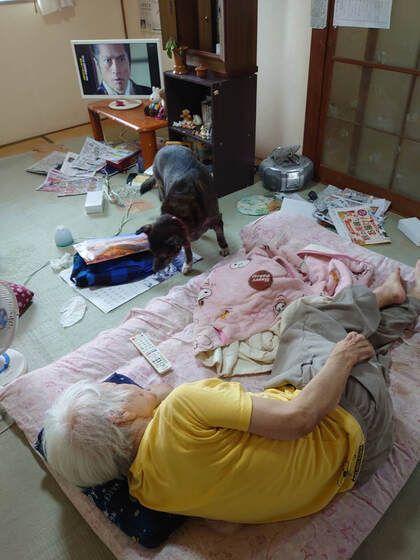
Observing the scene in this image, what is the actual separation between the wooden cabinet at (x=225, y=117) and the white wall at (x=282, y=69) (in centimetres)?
36

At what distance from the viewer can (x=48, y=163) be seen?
11.1 feet

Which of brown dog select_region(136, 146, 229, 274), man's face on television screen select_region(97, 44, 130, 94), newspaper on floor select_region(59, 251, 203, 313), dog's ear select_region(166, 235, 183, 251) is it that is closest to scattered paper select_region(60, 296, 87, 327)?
newspaper on floor select_region(59, 251, 203, 313)

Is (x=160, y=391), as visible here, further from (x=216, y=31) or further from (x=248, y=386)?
(x=216, y=31)

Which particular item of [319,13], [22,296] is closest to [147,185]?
[22,296]

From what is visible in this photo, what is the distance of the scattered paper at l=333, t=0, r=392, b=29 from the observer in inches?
86.3

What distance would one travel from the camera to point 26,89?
12.1ft

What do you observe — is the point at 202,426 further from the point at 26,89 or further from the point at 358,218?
the point at 26,89

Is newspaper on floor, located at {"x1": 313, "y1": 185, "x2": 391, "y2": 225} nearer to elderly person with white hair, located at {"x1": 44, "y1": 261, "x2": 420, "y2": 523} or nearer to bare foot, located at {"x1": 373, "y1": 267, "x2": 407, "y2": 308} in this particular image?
bare foot, located at {"x1": 373, "y1": 267, "x2": 407, "y2": 308}

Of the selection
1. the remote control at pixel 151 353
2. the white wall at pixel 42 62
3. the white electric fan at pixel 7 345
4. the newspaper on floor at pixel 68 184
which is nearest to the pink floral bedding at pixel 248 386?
the remote control at pixel 151 353

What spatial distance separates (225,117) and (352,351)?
1.88 meters

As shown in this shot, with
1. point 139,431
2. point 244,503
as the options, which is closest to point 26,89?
point 139,431

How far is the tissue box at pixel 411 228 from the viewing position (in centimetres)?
232

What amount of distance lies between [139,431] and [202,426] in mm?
175

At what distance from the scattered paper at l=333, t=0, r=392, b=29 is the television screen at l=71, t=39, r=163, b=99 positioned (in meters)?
1.27
